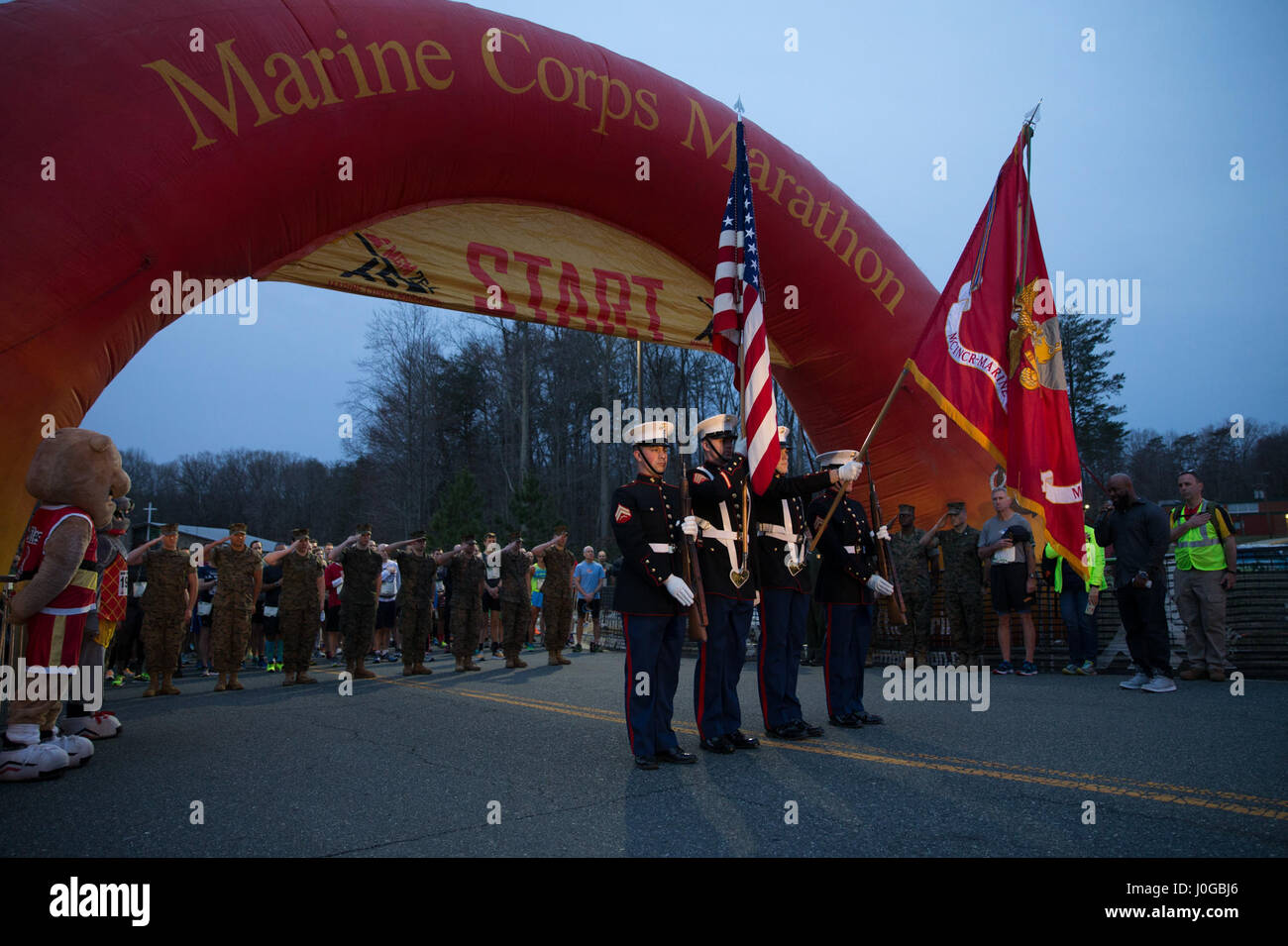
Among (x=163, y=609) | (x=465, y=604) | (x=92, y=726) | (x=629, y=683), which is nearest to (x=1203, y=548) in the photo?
(x=629, y=683)

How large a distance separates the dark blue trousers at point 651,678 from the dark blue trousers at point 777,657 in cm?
72

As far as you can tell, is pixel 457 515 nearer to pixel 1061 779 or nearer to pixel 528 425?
pixel 528 425

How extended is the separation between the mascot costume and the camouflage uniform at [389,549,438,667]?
19.6 feet

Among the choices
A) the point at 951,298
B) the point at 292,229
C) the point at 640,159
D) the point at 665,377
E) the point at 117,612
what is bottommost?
the point at 117,612

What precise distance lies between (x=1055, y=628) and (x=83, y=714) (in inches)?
383

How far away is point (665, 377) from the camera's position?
33250 mm

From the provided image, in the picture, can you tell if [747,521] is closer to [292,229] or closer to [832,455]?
[832,455]

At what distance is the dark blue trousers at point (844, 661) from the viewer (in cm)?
575

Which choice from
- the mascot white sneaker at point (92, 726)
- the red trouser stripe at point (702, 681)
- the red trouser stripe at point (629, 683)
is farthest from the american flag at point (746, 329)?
the mascot white sneaker at point (92, 726)

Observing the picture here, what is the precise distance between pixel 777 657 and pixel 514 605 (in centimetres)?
637

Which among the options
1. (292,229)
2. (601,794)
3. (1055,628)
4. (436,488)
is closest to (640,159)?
(292,229)

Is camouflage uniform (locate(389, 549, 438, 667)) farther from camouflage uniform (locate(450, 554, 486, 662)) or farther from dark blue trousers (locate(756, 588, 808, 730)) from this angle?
dark blue trousers (locate(756, 588, 808, 730))

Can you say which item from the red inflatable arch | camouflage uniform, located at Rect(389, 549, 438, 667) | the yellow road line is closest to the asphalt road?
the yellow road line

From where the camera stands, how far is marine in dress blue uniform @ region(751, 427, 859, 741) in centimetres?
532
